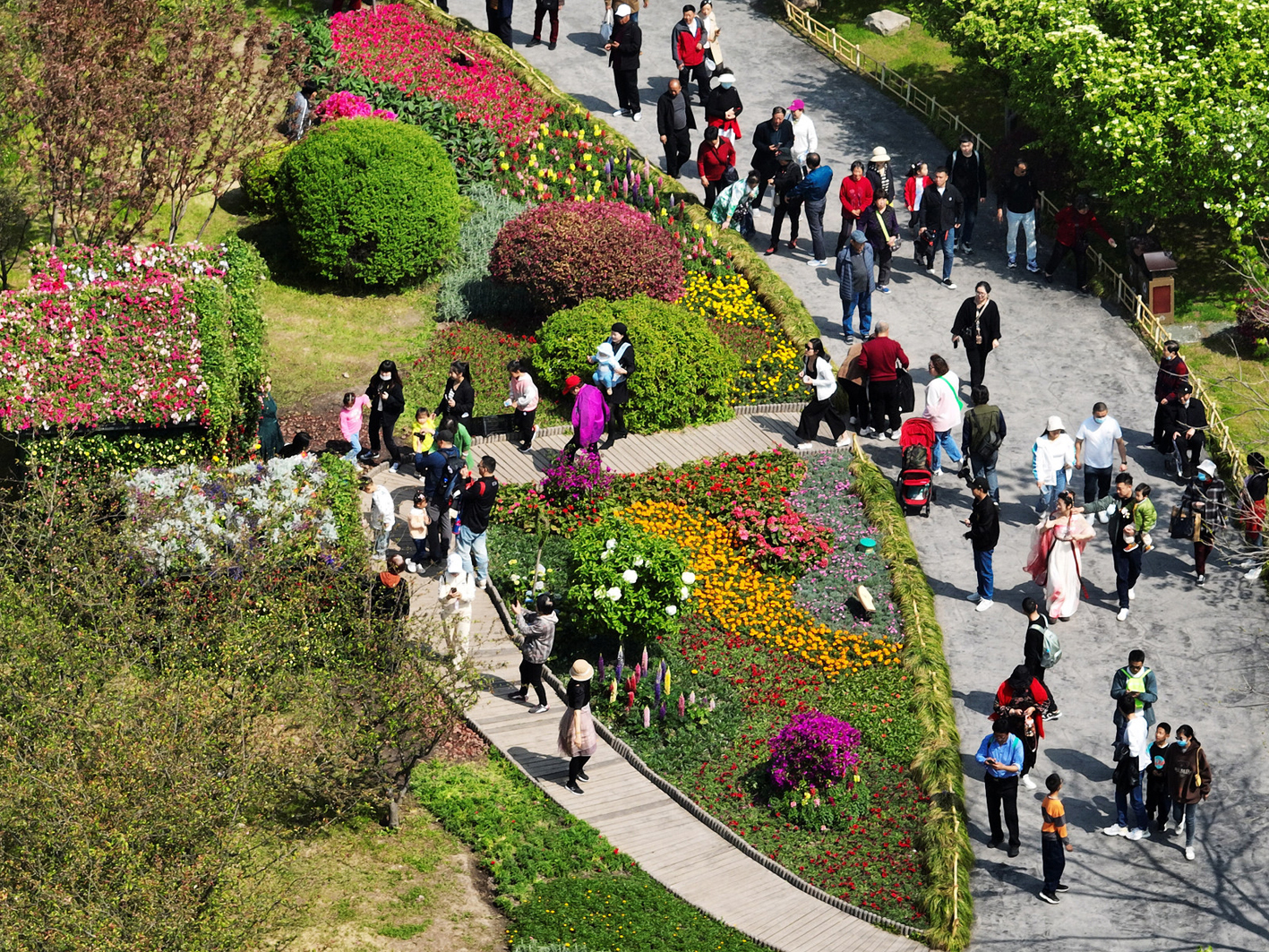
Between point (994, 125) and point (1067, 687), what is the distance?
47.9ft

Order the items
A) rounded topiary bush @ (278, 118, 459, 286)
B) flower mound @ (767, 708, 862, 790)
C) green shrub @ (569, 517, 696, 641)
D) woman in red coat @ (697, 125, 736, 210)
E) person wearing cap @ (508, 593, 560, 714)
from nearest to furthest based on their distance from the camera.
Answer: flower mound @ (767, 708, 862, 790), person wearing cap @ (508, 593, 560, 714), green shrub @ (569, 517, 696, 641), rounded topiary bush @ (278, 118, 459, 286), woman in red coat @ (697, 125, 736, 210)

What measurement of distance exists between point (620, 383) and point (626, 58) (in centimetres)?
919

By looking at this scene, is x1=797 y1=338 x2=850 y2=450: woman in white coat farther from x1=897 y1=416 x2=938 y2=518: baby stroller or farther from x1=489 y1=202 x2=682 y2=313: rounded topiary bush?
x1=489 y1=202 x2=682 y2=313: rounded topiary bush

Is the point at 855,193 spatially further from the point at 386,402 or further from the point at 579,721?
the point at 579,721

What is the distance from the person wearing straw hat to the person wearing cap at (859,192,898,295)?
10.6 metres

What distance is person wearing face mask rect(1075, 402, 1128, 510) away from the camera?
2262cm

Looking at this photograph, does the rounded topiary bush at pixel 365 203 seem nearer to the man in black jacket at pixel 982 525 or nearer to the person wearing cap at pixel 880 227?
the person wearing cap at pixel 880 227

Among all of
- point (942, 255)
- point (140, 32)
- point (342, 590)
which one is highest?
point (140, 32)

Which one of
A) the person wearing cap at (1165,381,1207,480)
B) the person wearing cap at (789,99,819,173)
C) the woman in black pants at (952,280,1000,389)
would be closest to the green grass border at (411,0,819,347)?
the person wearing cap at (789,99,819,173)

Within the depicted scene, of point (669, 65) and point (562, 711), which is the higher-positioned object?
point (669, 65)

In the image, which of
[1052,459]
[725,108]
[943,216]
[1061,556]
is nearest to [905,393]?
[1052,459]

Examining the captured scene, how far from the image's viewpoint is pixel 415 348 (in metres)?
26.8

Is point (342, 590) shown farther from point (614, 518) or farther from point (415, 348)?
point (415, 348)

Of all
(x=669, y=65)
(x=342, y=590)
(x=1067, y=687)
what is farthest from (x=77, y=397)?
(x=669, y=65)
